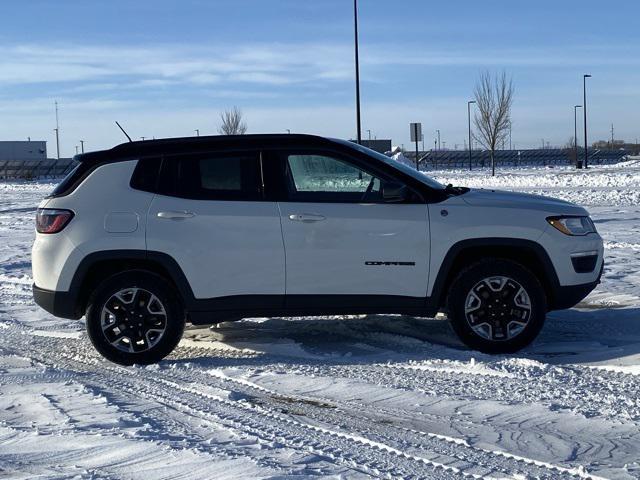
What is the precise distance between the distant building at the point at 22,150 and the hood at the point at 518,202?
87829 mm

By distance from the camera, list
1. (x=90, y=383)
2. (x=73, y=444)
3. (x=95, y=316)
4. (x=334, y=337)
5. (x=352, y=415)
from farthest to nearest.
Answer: (x=334, y=337) < (x=95, y=316) < (x=90, y=383) < (x=352, y=415) < (x=73, y=444)

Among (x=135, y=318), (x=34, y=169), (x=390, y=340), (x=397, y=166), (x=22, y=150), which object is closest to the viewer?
(x=135, y=318)

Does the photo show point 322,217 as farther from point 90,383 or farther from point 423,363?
point 90,383

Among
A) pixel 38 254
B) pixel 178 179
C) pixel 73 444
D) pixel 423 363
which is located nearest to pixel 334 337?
pixel 423 363

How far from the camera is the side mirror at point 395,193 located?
6.61 m

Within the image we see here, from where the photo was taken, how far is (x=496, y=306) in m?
6.70

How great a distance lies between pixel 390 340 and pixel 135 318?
6.98 feet

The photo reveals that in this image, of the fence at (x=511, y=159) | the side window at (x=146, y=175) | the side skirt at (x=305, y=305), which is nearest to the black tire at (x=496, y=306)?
the side skirt at (x=305, y=305)

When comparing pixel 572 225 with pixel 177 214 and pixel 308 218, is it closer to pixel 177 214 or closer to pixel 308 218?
pixel 308 218

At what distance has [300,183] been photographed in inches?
264

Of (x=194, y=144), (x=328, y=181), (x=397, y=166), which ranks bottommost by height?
(x=328, y=181)

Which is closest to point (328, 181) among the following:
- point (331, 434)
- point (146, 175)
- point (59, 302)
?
point (146, 175)

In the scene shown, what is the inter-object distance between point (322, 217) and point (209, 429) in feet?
6.91

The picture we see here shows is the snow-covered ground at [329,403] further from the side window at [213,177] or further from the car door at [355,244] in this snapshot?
the side window at [213,177]
